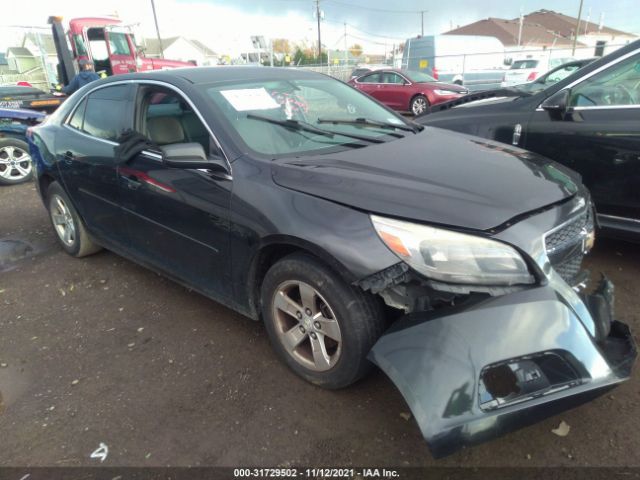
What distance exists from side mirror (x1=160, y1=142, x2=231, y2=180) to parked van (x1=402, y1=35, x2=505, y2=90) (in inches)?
832

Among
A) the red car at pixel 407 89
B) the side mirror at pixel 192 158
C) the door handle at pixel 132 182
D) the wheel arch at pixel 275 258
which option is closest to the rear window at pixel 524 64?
the red car at pixel 407 89

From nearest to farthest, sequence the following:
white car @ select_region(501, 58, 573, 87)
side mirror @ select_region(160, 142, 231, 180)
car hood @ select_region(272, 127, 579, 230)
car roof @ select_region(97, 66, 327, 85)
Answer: car hood @ select_region(272, 127, 579, 230), side mirror @ select_region(160, 142, 231, 180), car roof @ select_region(97, 66, 327, 85), white car @ select_region(501, 58, 573, 87)

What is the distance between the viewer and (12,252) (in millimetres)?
4793

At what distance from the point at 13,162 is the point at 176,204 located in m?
6.31

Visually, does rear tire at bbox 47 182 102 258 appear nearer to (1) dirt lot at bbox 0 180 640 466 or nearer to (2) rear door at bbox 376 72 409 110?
(1) dirt lot at bbox 0 180 640 466

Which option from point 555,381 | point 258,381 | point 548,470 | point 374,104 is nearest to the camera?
point 555,381

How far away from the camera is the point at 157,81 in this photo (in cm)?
313

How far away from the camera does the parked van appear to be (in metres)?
22.0

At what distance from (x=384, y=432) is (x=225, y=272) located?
1238 millimetres

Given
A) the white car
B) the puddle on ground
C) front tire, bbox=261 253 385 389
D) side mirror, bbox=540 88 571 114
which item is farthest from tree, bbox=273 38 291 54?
front tire, bbox=261 253 385 389

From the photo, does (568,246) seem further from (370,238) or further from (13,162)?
(13,162)

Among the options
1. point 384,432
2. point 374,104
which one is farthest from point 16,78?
point 384,432

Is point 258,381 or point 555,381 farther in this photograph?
point 258,381

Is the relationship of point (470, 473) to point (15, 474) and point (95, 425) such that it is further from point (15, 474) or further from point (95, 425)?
point (15, 474)
